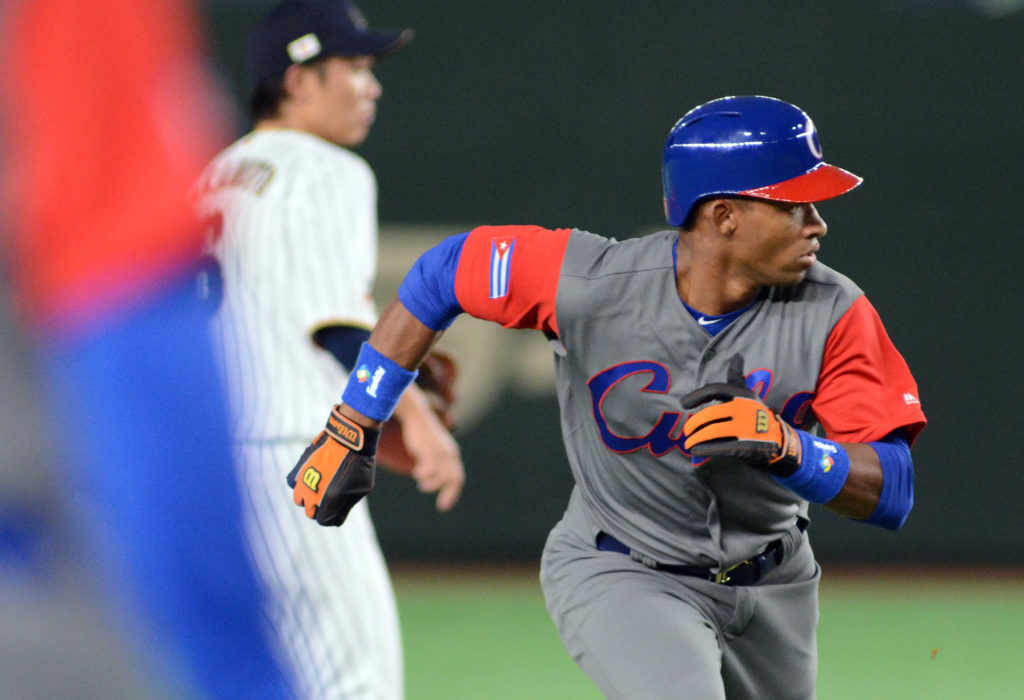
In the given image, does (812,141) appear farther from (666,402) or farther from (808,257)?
(666,402)

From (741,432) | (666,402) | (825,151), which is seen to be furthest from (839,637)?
(741,432)

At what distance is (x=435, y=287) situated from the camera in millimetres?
3525

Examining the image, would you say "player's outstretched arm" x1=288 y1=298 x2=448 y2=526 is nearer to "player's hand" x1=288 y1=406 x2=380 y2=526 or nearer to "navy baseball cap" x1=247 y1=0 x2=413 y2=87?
"player's hand" x1=288 y1=406 x2=380 y2=526

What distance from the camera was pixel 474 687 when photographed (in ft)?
19.1

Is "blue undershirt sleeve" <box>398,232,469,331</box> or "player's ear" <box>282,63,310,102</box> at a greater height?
"player's ear" <box>282,63,310,102</box>

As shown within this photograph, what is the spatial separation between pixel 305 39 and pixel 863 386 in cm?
238

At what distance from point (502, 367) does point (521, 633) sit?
1.70 metres

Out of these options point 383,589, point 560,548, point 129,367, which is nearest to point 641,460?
point 560,548

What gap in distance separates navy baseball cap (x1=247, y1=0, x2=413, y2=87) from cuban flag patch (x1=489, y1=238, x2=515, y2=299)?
149 cm

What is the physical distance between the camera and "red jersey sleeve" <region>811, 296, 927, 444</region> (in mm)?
3168

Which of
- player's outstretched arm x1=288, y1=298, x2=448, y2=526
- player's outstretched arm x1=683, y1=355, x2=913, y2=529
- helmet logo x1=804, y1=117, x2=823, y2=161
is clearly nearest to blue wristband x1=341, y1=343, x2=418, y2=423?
player's outstretched arm x1=288, y1=298, x2=448, y2=526

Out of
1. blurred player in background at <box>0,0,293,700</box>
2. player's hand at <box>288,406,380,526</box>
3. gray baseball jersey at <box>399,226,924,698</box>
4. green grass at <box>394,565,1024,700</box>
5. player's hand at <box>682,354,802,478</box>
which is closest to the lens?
blurred player in background at <box>0,0,293,700</box>

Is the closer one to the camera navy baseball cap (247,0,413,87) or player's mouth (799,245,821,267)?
player's mouth (799,245,821,267)

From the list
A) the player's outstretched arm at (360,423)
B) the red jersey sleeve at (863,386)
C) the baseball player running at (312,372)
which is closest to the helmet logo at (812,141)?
the red jersey sleeve at (863,386)
